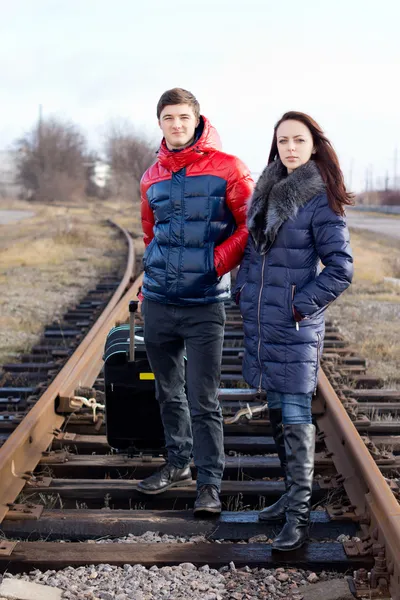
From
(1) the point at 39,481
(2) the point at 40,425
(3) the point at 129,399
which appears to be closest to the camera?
(1) the point at 39,481

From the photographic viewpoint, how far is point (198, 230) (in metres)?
3.64

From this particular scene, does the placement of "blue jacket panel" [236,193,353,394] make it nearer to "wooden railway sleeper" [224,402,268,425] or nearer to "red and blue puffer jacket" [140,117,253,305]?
"red and blue puffer jacket" [140,117,253,305]

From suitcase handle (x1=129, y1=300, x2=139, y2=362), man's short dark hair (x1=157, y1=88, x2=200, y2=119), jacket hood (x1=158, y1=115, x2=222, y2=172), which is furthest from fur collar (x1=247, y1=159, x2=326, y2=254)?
suitcase handle (x1=129, y1=300, x2=139, y2=362)

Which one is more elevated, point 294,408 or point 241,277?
point 241,277

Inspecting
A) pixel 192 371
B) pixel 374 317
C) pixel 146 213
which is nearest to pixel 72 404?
pixel 192 371

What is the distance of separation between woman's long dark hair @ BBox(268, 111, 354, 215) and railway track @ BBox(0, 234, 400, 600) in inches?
48.4

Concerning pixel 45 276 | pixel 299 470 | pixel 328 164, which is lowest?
pixel 45 276

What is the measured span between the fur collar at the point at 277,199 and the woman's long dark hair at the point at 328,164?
3 cm

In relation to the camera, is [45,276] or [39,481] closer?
[39,481]

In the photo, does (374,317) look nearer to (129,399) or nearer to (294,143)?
(129,399)

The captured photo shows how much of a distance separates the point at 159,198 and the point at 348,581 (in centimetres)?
180

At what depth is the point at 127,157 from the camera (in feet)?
236

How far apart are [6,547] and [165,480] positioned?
3.02ft

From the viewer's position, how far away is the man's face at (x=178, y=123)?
3559 millimetres
